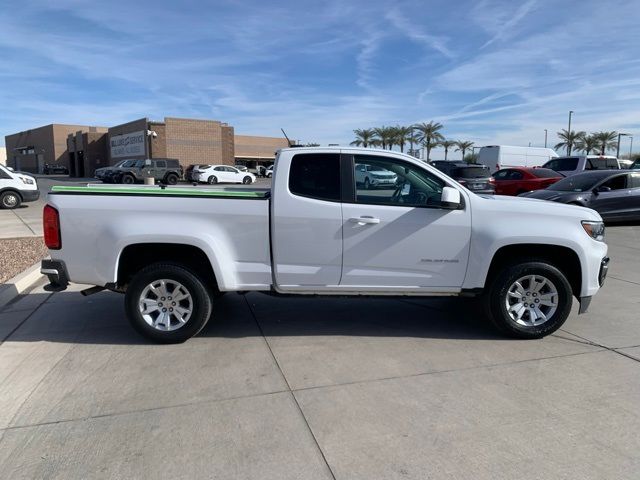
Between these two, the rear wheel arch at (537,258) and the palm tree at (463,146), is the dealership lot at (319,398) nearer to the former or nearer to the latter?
the rear wheel arch at (537,258)

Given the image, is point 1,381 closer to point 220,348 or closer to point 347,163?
point 220,348

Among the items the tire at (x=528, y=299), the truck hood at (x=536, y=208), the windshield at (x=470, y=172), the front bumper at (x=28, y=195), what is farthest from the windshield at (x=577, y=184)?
the front bumper at (x=28, y=195)

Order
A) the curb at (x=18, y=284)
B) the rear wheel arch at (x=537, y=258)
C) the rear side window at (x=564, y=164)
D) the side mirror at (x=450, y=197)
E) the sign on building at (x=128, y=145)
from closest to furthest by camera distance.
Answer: the side mirror at (x=450, y=197) → the rear wheel arch at (x=537, y=258) → the curb at (x=18, y=284) → the rear side window at (x=564, y=164) → the sign on building at (x=128, y=145)

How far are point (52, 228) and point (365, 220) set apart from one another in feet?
9.49

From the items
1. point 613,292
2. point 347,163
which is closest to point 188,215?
point 347,163

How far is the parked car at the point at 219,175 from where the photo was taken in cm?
3616

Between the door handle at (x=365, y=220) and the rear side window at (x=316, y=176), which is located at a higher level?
the rear side window at (x=316, y=176)

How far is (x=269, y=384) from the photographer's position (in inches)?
158

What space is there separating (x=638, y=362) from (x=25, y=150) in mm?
99793

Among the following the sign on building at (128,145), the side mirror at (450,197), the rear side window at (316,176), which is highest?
the sign on building at (128,145)

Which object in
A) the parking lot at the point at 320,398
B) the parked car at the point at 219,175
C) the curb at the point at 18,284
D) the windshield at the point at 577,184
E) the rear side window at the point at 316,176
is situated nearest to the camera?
the parking lot at the point at 320,398

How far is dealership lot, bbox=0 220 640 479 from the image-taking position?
2.99m

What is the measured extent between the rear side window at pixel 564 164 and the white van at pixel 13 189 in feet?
67.4

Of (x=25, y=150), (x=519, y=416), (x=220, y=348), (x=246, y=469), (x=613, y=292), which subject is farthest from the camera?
(x=25, y=150)
